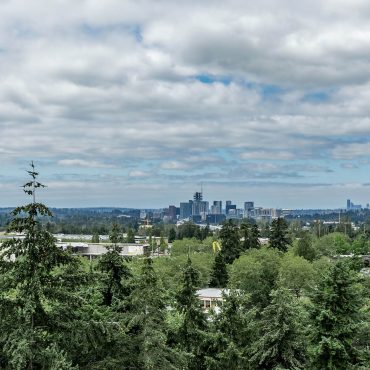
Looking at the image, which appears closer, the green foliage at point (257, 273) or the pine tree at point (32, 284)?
the pine tree at point (32, 284)

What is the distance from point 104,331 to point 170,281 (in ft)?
118

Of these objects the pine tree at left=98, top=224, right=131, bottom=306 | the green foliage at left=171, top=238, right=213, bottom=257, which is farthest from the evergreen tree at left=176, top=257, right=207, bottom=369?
the green foliage at left=171, top=238, right=213, bottom=257

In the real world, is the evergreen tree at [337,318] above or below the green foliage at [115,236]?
below

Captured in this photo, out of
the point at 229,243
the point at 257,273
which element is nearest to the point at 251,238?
the point at 229,243

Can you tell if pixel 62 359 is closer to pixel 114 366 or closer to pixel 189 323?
pixel 114 366

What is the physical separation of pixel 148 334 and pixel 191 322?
545 centimetres

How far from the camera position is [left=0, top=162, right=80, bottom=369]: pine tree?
12383 millimetres

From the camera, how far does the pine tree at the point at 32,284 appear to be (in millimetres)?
12383

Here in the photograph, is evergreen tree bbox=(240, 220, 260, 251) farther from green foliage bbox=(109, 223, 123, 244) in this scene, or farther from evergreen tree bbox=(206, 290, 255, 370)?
green foliage bbox=(109, 223, 123, 244)

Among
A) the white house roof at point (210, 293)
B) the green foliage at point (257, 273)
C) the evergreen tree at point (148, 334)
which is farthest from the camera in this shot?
the white house roof at point (210, 293)

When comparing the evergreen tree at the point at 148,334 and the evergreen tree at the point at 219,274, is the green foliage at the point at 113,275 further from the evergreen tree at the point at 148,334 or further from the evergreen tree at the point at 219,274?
the evergreen tree at the point at 219,274

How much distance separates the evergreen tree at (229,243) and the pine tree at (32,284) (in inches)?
2104

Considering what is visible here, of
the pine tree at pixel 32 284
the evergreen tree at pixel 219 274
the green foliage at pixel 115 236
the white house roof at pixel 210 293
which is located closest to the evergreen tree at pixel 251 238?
the evergreen tree at pixel 219 274

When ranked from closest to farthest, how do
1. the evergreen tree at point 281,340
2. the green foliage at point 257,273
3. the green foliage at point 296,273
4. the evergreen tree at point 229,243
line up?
the evergreen tree at point 281,340 < the green foliage at point 257,273 < the green foliage at point 296,273 < the evergreen tree at point 229,243
